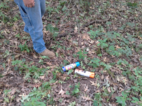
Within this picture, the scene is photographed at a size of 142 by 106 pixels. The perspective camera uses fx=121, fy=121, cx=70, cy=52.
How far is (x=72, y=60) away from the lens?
3102 millimetres

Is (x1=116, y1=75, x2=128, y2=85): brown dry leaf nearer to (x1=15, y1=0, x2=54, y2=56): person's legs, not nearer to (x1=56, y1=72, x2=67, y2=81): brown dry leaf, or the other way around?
(x1=56, y1=72, x2=67, y2=81): brown dry leaf

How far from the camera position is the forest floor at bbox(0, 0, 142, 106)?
7.96 feet

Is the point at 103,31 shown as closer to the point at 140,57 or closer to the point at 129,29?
the point at 129,29

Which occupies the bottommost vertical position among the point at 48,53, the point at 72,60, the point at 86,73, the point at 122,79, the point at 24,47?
the point at 122,79

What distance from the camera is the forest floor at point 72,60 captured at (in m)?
2.43

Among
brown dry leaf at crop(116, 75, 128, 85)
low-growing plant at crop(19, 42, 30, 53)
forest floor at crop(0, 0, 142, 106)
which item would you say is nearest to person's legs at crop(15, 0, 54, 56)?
low-growing plant at crop(19, 42, 30, 53)

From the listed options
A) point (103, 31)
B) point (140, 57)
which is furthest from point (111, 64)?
point (103, 31)

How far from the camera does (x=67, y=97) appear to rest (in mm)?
2418

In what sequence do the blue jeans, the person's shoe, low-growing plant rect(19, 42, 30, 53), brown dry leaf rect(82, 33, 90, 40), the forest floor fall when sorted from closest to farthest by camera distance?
the blue jeans, the forest floor, the person's shoe, low-growing plant rect(19, 42, 30, 53), brown dry leaf rect(82, 33, 90, 40)

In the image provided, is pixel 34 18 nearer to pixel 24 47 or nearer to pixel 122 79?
pixel 24 47

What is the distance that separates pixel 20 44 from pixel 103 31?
2.53m

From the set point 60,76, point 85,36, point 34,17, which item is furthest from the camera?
point 85,36

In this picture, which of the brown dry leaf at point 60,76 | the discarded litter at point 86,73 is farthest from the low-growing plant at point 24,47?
the discarded litter at point 86,73

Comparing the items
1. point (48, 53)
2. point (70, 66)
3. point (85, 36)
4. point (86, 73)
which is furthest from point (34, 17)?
point (85, 36)
